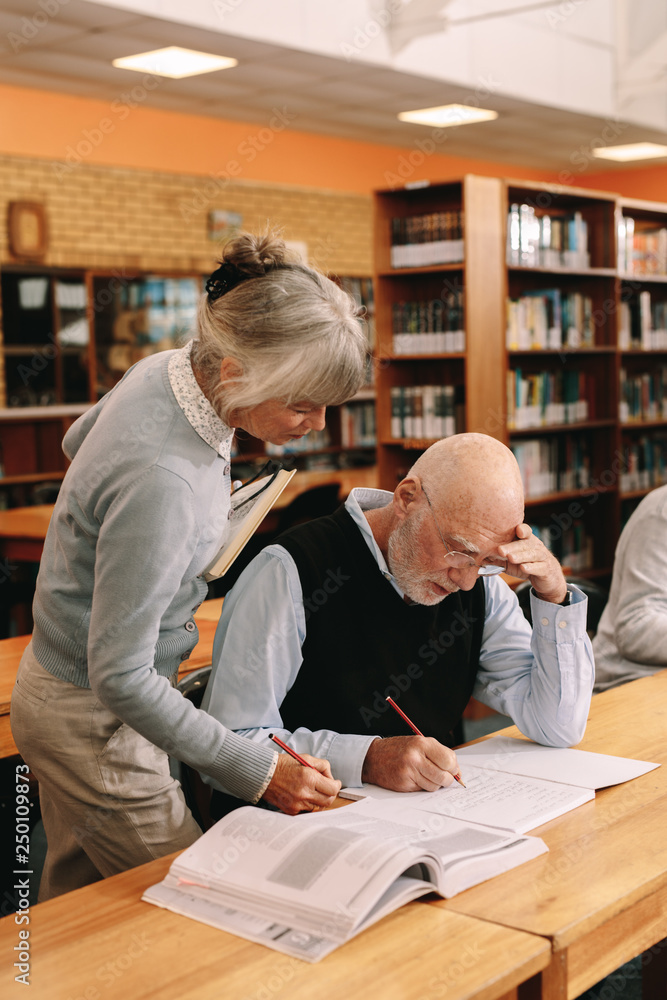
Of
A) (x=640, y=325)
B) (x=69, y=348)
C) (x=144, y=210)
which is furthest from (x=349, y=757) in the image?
(x=144, y=210)

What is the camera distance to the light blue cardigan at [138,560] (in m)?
1.48

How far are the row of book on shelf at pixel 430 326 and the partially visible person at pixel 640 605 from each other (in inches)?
108

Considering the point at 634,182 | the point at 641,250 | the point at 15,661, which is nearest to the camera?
the point at 15,661

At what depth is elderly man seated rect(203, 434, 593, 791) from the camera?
72.3 inches

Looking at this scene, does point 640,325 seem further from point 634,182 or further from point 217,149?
point 634,182

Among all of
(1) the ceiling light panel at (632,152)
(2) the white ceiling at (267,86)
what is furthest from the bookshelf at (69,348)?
(1) the ceiling light panel at (632,152)

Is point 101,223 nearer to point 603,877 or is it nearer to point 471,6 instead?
point 471,6

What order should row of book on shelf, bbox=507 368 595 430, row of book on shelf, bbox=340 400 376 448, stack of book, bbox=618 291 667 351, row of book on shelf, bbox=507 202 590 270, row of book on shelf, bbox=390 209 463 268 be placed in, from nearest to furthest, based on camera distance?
row of book on shelf, bbox=390 209 463 268
row of book on shelf, bbox=507 202 590 270
row of book on shelf, bbox=507 368 595 430
stack of book, bbox=618 291 667 351
row of book on shelf, bbox=340 400 376 448

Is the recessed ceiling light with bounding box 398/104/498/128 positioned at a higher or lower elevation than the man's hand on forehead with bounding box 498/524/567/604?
higher

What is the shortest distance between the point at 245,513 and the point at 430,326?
12.4 ft

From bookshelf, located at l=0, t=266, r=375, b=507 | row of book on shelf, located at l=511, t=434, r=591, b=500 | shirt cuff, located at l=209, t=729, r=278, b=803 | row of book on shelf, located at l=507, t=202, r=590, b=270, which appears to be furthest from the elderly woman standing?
bookshelf, located at l=0, t=266, r=375, b=507

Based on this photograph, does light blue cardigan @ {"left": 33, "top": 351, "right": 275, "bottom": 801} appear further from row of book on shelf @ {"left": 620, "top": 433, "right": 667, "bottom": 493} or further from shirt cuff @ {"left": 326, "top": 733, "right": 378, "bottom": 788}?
row of book on shelf @ {"left": 620, "top": 433, "right": 667, "bottom": 493}

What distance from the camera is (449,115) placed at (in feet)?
25.6

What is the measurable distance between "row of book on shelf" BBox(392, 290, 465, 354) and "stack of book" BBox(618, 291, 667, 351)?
1.52 m
